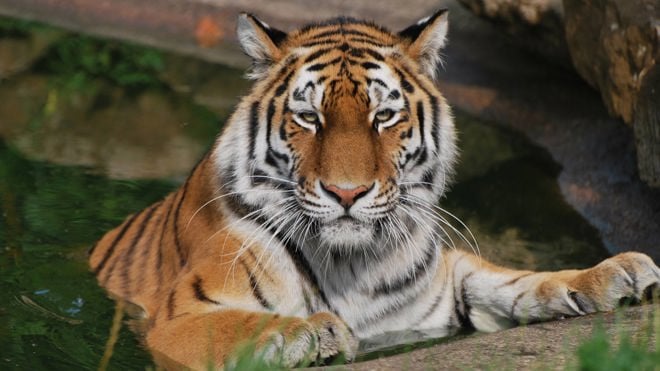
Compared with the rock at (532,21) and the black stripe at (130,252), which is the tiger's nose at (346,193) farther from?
the rock at (532,21)

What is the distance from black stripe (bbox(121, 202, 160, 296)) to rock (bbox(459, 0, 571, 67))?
113 inches

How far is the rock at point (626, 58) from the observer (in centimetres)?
536

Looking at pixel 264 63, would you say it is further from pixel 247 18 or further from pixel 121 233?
pixel 121 233

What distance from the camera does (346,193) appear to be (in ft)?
A: 13.4

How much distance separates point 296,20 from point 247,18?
453cm

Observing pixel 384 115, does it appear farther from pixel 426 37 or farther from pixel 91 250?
pixel 91 250

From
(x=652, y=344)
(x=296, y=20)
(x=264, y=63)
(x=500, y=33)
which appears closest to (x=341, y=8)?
(x=296, y=20)

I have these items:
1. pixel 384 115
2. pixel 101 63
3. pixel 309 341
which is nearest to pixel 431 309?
pixel 384 115

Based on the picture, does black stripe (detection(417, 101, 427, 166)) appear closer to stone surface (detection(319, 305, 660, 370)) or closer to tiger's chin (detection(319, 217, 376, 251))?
tiger's chin (detection(319, 217, 376, 251))

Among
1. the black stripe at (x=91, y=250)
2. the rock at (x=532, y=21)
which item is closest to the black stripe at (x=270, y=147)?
the black stripe at (x=91, y=250)

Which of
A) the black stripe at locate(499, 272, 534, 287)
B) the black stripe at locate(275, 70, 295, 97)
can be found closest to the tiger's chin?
the black stripe at locate(275, 70, 295, 97)

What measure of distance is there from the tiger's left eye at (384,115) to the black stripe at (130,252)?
1.39 metres

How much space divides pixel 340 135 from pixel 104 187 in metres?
2.63

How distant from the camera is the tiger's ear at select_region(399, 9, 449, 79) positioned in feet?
15.0
